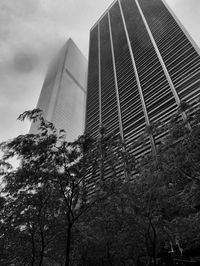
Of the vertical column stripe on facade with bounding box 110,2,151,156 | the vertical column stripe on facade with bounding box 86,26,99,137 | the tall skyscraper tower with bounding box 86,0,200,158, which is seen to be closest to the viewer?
the tall skyscraper tower with bounding box 86,0,200,158

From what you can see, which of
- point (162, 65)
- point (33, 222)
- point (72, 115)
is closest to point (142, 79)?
point (162, 65)

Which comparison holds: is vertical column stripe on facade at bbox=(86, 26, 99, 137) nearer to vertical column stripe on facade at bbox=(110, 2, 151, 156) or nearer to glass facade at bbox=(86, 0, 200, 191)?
glass facade at bbox=(86, 0, 200, 191)

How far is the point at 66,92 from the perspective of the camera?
13838 centimetres

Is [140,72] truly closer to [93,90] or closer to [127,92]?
[127,92]

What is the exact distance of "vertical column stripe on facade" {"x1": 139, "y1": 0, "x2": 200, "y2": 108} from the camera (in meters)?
33.4

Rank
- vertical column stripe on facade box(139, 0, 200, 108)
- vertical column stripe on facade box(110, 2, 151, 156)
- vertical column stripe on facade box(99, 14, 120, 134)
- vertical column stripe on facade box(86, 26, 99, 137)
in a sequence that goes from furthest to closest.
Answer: vertical column stripe on facade box(86, 26, 99, 137) < vertical column stripe on facade box(99, 14, 120, 134) < vertical column stripe on facade box(110, 2, 151, 156) < vertical column stripe on facade box(139, 0, 200, 108)

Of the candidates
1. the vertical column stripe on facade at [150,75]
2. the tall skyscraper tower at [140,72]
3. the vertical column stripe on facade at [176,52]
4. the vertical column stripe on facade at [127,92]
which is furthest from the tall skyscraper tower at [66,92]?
the vertical column stripe on facade at [176,52]

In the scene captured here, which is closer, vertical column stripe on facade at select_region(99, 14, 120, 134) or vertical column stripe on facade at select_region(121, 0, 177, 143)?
vertical column stripe on facade at select_region(121, 0, 177, 143)

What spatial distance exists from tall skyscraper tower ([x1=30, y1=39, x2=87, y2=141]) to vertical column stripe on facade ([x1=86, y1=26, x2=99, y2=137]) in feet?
90.0

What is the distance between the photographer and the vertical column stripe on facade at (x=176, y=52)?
3341cm

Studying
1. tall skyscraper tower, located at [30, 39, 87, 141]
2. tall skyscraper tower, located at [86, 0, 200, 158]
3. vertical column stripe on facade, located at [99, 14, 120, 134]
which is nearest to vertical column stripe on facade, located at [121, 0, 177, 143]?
tall skyscraper tower, located at [86, 0, 200, 158]

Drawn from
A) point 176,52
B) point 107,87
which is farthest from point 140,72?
point 107,87

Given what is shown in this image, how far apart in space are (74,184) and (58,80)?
128 m

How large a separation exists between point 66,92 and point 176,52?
105069 millimetres
